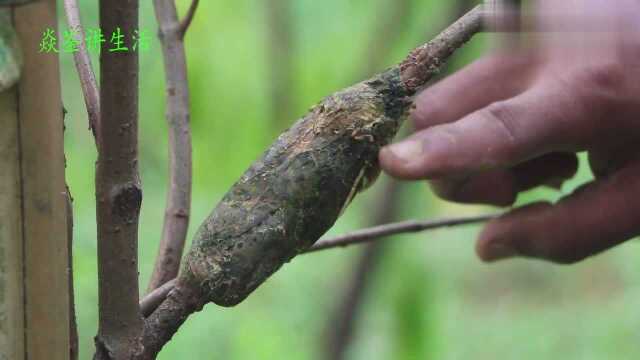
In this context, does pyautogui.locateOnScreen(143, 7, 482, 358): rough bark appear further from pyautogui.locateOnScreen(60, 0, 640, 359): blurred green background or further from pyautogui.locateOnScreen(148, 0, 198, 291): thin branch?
pyautogui.locateOnScreen(60, 0, 640, 359): blurred green background

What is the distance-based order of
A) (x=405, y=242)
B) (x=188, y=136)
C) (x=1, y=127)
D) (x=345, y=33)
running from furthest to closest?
(x=345, y=33) < (x=405, y=242) < (x=188, y=136) < (x=1, y=127)

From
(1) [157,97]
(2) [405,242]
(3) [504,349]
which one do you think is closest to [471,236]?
(3) [504,349]

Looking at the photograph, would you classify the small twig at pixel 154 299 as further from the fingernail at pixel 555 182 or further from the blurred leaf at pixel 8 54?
the fingernail at pixel 555 182

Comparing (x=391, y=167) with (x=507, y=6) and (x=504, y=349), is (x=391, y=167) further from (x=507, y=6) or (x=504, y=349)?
(x=504, y=349)

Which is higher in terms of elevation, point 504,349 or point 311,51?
point 311,51

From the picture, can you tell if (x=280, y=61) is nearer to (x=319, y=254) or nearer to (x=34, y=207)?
(x=319, y=254)

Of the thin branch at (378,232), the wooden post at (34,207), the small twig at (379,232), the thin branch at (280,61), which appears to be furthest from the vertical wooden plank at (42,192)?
the thin branch at (280,61)

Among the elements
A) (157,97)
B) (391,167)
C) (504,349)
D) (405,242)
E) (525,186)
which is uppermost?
(391,167)
